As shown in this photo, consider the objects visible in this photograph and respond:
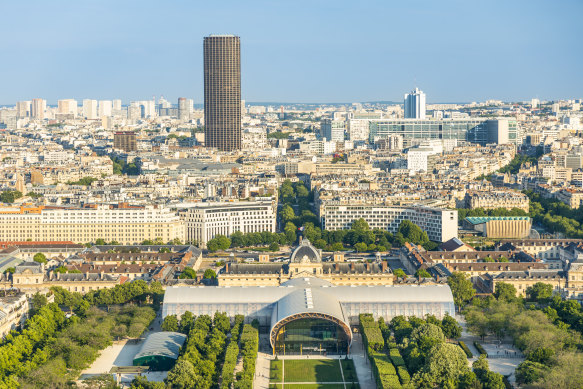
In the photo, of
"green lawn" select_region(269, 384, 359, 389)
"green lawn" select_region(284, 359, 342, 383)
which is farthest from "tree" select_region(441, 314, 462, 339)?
"green lawn" select_region(269, 384, 359, 389)

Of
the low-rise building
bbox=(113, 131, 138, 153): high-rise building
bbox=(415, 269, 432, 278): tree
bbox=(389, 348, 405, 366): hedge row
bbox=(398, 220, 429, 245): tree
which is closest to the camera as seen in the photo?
bbox=(389, 348, 405, 366): hedge row

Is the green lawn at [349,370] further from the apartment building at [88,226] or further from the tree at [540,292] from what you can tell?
the apartment building at [88,226]

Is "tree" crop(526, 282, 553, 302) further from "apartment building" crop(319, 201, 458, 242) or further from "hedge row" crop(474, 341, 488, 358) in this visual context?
"apartment building" crop(319, 201, 458, 242)

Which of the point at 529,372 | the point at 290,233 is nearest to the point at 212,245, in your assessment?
the point at 290,233

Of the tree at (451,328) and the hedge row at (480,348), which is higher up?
the tree at (451,328)

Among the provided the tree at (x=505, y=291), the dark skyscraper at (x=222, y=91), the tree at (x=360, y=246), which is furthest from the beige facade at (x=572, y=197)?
the dark skyscraper at (x=222, y=91)

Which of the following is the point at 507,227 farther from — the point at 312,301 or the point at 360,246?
the point at 312,301
